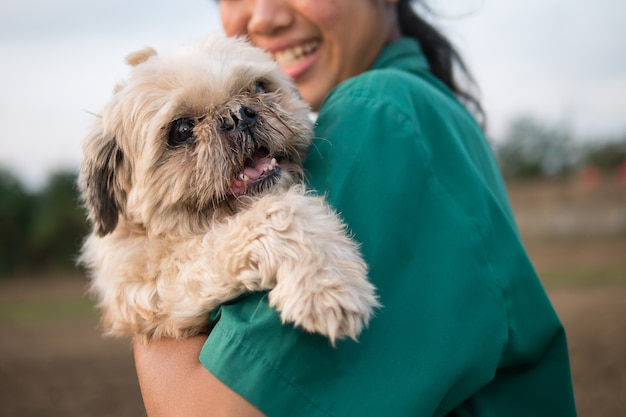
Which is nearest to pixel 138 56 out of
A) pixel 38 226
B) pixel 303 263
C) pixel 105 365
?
pixel 303 263

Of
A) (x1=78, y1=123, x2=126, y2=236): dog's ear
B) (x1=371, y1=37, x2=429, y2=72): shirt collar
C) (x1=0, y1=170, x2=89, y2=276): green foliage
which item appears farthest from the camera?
(x1=0, y1=170, x2=89, y2=276): green foliage

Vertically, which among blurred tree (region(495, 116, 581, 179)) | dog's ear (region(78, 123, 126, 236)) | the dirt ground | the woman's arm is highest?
dog's ear (region(78, 123, 126, 236))

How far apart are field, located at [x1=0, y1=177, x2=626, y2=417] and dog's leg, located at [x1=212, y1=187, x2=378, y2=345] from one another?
815 centimetres

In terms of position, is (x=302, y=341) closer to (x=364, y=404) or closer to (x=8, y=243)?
(x=364, y=404)

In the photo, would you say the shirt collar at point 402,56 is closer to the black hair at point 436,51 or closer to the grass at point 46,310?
the black hair at point 436,51

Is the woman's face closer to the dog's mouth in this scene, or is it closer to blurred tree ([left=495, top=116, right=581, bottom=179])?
the dog's mouth

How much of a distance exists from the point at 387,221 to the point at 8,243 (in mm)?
31202

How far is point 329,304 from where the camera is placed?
196 centimetres

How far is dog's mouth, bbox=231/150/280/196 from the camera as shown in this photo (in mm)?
2629

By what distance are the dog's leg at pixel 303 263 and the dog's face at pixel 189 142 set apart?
283mm

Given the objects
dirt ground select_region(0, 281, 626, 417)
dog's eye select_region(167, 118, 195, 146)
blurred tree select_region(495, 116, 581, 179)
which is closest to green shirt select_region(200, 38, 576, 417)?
dog's eye select_region(167, 118, 195, 146)

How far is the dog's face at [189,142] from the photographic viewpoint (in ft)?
8.64

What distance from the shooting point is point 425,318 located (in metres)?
2.06

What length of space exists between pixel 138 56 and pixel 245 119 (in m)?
0.79
